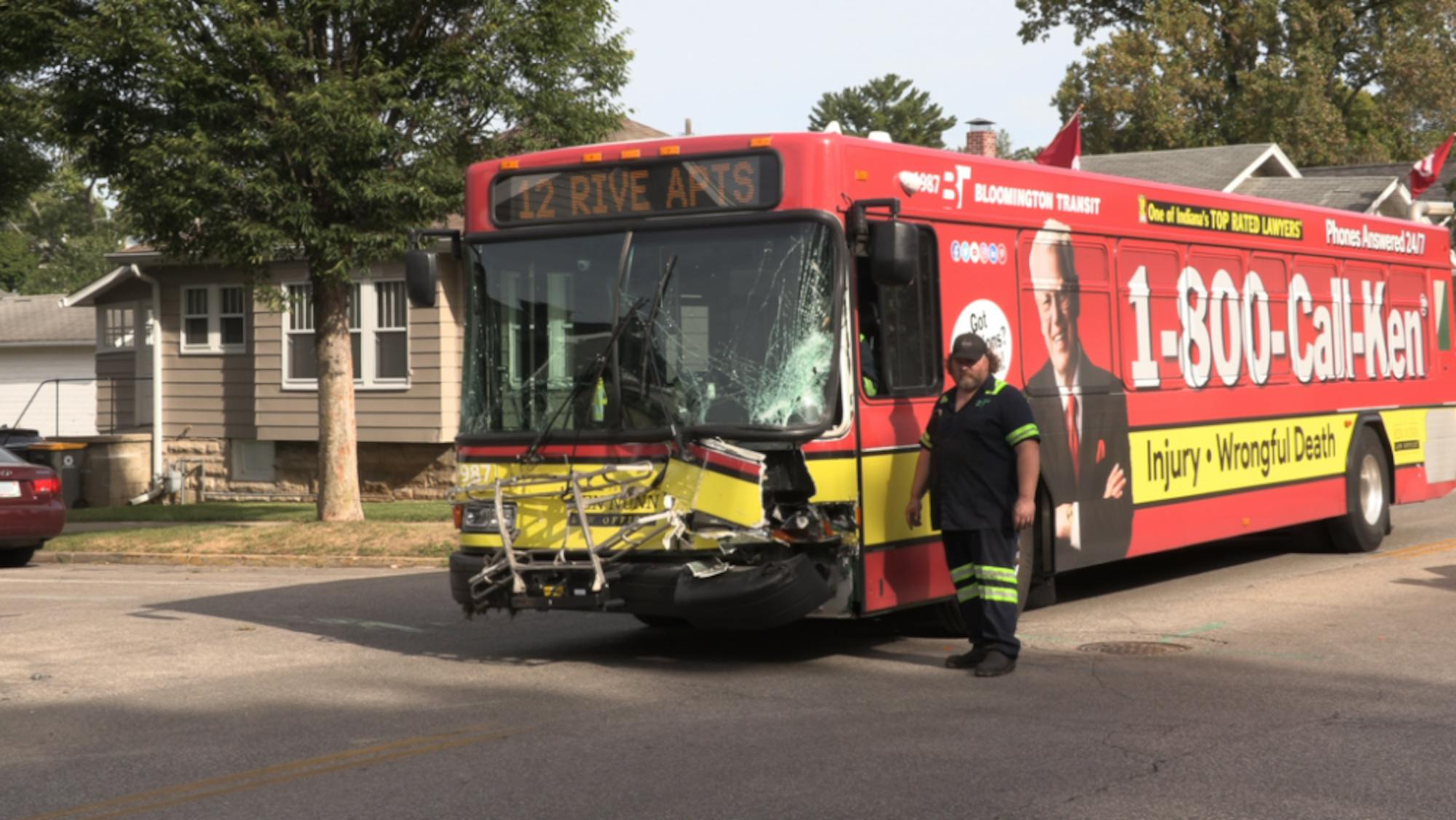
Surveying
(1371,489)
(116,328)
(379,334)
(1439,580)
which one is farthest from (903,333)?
(116,328)

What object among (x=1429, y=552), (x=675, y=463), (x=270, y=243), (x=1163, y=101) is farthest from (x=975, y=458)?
(x=1163, y=101)

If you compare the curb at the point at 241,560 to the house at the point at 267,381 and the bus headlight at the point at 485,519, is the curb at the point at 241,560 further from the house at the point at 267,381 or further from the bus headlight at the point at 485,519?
the house at the point at 267,381

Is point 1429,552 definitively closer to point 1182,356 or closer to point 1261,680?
point 1182,356

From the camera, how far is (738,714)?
8594 millimetres

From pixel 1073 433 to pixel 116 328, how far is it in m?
27.3

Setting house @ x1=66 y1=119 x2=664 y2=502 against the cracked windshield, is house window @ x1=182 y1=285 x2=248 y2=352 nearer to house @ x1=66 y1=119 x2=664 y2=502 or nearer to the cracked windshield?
house @ x1=66 y1=119 x2=664 y2=502

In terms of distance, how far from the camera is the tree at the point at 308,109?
18.9 meters

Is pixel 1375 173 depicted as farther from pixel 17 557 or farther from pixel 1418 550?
pixel 17 557

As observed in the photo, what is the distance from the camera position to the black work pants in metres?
9.52

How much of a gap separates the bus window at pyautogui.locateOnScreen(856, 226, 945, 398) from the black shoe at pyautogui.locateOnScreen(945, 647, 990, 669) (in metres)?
1.49

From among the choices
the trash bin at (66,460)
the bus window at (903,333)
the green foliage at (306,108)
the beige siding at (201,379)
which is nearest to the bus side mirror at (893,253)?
the bus window at (903,333)


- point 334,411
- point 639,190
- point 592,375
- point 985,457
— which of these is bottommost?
point 985,457

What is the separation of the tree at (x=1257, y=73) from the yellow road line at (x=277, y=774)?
144 ft

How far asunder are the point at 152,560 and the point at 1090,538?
470 inches
